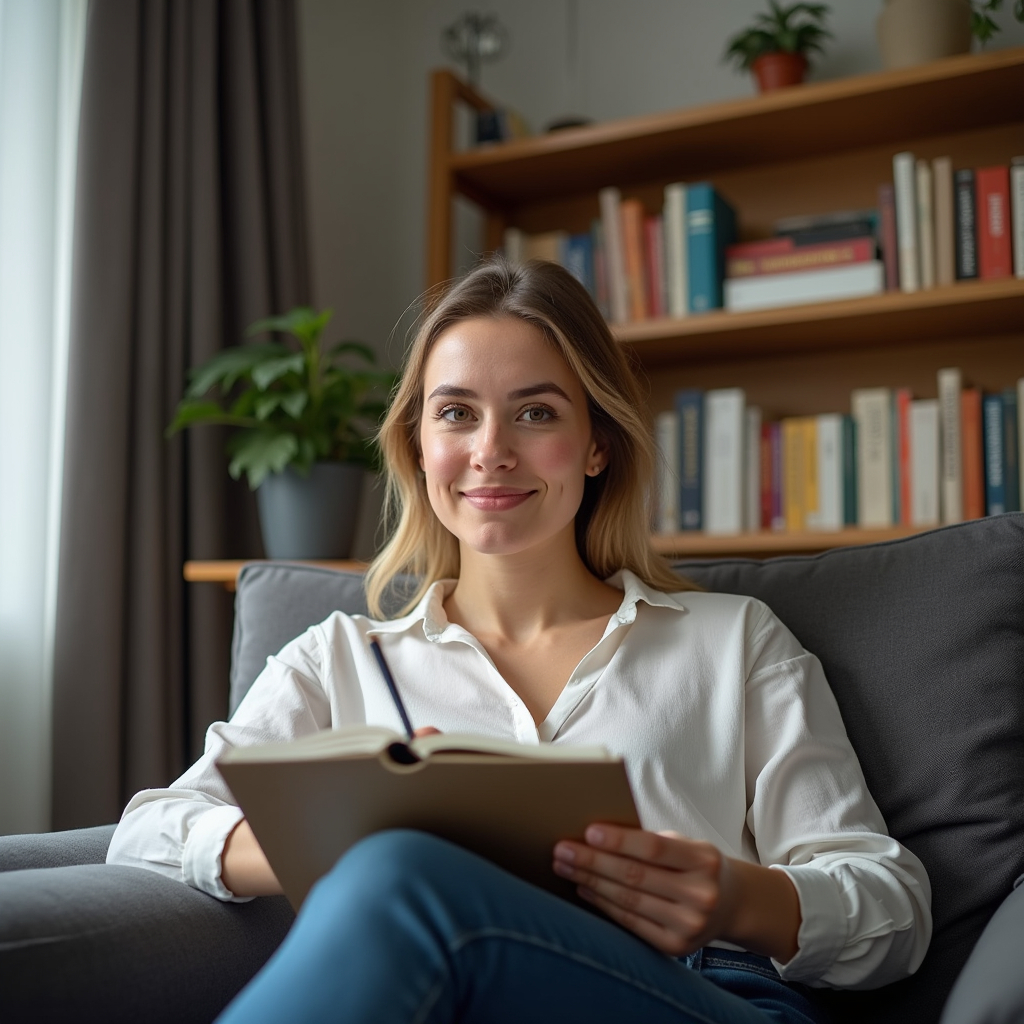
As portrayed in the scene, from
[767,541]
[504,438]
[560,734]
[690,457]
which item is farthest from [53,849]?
[690,457]

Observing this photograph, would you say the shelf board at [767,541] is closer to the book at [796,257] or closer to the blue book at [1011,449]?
the blue book at [1011,449]

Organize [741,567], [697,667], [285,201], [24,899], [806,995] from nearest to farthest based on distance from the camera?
[24,899], [806,995], [697,667], [741,567], [285,201]

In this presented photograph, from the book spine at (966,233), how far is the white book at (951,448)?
183 millimetres

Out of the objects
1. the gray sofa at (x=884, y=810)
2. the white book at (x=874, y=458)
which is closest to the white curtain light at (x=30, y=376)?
the gray sofa at (x=884, y=810)

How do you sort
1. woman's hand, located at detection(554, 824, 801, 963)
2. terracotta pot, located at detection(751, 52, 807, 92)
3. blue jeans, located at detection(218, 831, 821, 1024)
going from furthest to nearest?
terracotta pot, located at detection(751, 52, 807, 92) < woman's hand, located at detection(554, 824, 801, 963) < blue jeans, located at detection(218, 831, 821, 1024)

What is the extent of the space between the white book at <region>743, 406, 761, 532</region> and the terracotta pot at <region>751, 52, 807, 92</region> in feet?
2.10

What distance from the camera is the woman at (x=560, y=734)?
2.39 ft

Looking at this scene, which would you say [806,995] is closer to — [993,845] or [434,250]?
[993,845]

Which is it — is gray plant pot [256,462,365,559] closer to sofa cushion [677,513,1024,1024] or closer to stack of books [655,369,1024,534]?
stack of books [655,369,1024,534]

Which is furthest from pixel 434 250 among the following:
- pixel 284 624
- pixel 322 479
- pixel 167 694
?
pixel 284 624

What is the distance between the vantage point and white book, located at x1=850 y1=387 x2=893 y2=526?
212 cm

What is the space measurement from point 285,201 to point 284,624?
123 cm

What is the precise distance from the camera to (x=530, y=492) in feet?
4.17

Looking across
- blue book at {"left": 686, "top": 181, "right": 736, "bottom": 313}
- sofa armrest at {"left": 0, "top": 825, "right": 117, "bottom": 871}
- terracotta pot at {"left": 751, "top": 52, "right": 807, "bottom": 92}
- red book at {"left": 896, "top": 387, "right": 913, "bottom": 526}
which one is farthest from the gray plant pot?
terracotta pot at {"left": 751, "top": 52, "right": 807, "bottom": 92}
